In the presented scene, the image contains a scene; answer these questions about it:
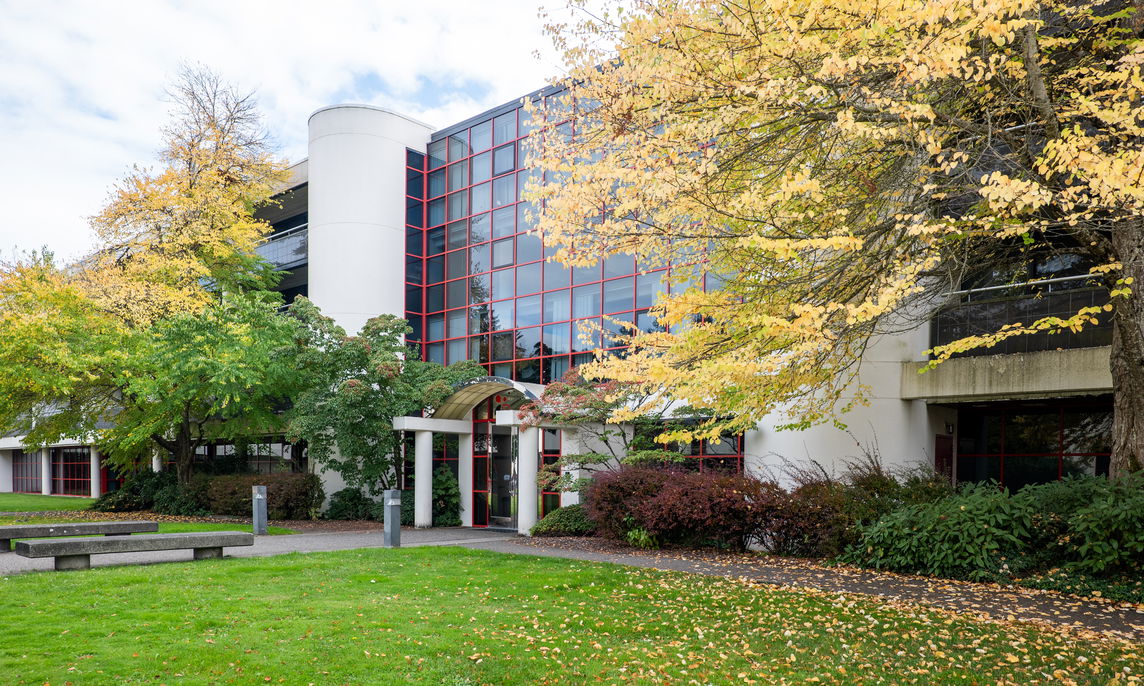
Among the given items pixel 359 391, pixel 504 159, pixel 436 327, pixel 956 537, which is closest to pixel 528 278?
pixel 504 159

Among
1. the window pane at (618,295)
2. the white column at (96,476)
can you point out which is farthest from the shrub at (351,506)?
the white column at (96,476)

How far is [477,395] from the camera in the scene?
21.2 meters

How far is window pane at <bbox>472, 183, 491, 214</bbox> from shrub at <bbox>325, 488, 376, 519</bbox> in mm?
9546

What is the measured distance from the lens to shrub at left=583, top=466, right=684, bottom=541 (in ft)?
50.4

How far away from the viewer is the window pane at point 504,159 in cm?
2586

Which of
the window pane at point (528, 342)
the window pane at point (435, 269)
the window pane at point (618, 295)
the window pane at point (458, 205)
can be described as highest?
the window pane at point (458, 205)

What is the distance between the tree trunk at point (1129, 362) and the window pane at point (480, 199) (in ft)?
62.5

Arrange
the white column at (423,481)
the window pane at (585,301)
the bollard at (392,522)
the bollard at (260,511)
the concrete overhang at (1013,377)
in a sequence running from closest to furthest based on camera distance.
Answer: the concrete overhang at (1013,377)
the bollard at (392,522)
the bollard at (260,511)
the white column at (423,481)
the window pane at (585,301)

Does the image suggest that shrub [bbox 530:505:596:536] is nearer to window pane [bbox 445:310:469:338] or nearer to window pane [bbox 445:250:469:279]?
window pane [bbox 445:310:469:338]

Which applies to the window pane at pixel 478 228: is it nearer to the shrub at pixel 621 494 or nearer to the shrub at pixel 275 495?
the shrub at pixel 275 495

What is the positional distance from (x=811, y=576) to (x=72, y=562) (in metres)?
10.3

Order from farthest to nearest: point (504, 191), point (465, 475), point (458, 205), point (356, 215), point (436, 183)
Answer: point (436, 183) → point (458, 205) → point (356, 215) → point (504, 191) → point (465, 475)

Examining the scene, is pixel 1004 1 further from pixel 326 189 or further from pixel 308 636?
pixel 326 189

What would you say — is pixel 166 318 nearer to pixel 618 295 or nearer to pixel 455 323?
pixel 455 323
